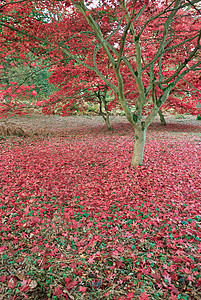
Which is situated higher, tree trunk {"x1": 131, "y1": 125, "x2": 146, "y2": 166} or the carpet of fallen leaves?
tree trunk {"x1": 131, "y1": 125, "x2": 146, "y2": 166}

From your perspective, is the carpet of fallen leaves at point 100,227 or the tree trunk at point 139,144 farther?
the tree trunk at point 139,144

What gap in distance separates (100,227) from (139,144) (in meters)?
2.69

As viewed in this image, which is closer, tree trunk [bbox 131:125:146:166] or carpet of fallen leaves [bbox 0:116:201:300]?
carpet of fallen leaves [bbox 0:116:201:300]

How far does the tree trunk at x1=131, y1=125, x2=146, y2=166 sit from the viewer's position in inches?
203

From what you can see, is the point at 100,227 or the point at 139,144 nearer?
the point at 100,227

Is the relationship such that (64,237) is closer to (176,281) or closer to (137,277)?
(137,277)

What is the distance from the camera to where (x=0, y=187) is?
4547mm

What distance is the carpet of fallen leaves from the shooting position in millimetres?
2371

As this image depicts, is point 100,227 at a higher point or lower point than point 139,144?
lower

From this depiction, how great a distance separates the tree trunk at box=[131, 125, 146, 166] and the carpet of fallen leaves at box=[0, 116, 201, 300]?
25cm

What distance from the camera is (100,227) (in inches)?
136

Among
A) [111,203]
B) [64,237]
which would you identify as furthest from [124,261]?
[111,203]

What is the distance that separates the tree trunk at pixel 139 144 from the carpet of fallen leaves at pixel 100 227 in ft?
0.84

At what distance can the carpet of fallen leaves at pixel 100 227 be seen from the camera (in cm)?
237
